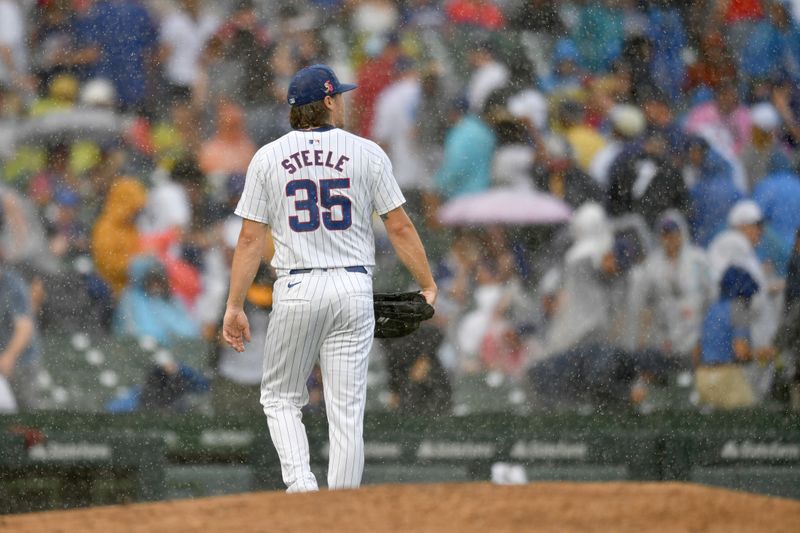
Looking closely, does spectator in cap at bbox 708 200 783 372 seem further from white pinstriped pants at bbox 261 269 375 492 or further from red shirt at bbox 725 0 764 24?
white pinstriped pants at bbox 261 269 375 492

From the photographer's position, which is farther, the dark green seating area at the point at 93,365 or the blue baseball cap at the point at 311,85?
the dark green seating area at the point at 93,365

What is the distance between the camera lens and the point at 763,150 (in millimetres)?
8336

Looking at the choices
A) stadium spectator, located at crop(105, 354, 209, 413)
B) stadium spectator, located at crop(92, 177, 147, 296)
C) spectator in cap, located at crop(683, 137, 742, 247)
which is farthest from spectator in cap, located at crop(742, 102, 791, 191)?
stadium spectator, located at crop(92, 177, 147, 296)

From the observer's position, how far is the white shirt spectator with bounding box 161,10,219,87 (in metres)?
8.50

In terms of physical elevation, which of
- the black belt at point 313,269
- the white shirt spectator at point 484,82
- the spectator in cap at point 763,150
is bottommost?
the black belt at point 313,269

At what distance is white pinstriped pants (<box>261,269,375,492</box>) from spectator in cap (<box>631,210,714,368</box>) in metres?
3.53

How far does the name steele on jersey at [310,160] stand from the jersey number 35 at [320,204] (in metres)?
0.04

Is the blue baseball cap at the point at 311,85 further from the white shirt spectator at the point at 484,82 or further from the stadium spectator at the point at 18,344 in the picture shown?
the white shirt spectator at the point at 484,82

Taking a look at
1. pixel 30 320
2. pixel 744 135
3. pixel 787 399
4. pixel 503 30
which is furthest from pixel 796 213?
pixel 30 320

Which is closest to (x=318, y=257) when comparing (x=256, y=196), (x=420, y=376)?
(x=256, y=196)

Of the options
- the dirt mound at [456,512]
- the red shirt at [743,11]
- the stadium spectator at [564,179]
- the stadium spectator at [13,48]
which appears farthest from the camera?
the red shirt at [743,11]

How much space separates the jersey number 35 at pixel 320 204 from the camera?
459cm

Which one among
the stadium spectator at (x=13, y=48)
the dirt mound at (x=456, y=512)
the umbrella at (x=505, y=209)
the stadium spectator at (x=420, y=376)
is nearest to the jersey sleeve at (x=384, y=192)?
the dirt mound at (x=456, y=512)

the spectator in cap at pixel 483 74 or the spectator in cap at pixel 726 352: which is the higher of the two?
the spectator in cap at pixel 483 74
